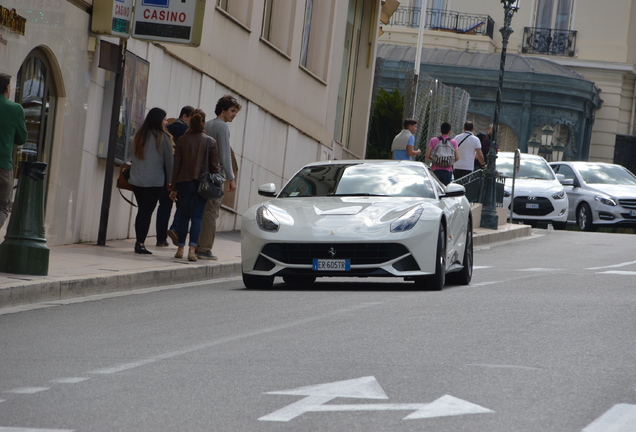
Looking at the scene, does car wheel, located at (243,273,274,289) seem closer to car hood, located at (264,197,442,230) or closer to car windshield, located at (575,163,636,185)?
car hood, located at (264,197,442,230)

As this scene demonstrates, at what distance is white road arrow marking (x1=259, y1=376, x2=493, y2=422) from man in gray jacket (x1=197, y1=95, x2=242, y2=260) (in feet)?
27.8

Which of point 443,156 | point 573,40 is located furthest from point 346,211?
point 573,40

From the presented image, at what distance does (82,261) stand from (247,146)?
986cm

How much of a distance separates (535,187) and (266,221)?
677 inches

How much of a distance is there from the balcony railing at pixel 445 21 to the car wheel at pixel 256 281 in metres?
38.0

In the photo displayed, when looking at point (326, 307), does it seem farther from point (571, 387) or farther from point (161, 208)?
point (161, 208)

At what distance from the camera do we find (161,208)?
1670cm

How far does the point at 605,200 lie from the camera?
29.9 meters

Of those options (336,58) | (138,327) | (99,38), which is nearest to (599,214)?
(336,58)

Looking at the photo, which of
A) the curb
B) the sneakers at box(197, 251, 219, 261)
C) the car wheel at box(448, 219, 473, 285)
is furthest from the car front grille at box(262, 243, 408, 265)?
the sneakers at box(197, 251, 219, 261)

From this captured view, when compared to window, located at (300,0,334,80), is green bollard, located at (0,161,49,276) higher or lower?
lower

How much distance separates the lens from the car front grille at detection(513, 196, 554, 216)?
1147 inches

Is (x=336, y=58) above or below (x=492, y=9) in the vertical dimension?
below

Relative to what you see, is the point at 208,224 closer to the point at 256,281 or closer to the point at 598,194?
the point at 256,281
